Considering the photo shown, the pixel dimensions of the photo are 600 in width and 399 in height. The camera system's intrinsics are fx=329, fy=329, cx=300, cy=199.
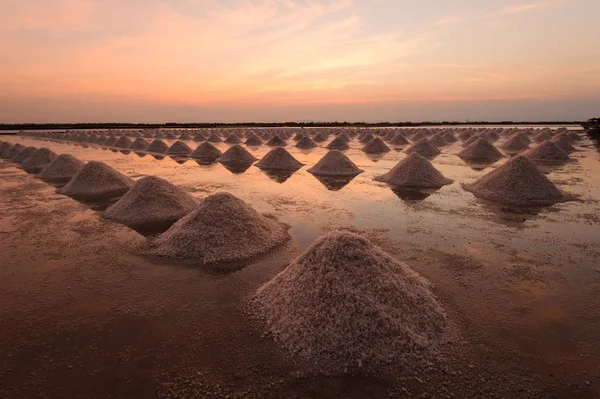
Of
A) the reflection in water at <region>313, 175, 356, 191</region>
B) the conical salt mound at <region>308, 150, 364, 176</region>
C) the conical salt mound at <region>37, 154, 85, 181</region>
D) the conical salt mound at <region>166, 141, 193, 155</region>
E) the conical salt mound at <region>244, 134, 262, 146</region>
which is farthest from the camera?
the conical salt mound at <region>244, 134, 262, 146</region>

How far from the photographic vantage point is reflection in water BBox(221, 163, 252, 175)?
18280 millimetres

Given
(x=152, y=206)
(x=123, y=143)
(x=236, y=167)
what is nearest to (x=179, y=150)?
(x=123, y=143)

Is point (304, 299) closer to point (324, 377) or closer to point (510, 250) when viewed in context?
point (324, 377)

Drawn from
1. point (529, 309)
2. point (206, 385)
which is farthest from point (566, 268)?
point (206, 385)

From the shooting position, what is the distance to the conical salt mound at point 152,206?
9070mm

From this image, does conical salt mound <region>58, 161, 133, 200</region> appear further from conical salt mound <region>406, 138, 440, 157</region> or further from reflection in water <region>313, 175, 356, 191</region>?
conical salt mound <region>406, 138, 440, 157</region>

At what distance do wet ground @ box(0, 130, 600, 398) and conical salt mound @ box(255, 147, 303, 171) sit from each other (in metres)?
9.64

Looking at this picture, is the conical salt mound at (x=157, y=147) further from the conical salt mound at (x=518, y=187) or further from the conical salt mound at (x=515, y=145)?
the conical salt mound at (x=515, y=145)

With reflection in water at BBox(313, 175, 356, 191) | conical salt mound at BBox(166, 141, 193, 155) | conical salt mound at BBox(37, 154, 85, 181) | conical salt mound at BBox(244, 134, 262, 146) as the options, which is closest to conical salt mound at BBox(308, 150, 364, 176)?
reflection in water at BBox(313, 175, 356, 191)

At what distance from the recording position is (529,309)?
15.5 ft

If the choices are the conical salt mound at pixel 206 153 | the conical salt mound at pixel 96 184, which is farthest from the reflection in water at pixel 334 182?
the conical salt mound at pixel 206 153

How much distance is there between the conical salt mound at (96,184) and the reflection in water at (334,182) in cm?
821

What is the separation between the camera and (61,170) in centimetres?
1644

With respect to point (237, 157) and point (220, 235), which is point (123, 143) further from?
point (220, 235)
